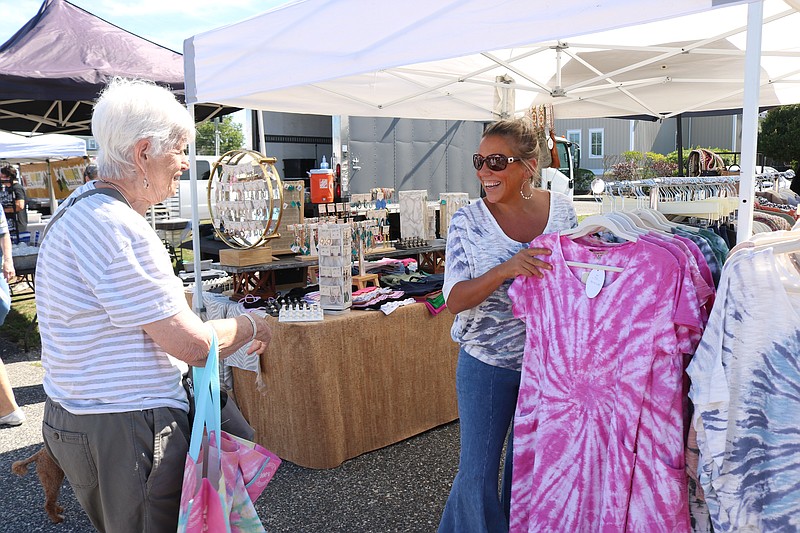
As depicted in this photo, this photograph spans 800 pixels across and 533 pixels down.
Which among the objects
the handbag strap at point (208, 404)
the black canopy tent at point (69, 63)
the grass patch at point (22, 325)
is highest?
the black canopy tent at point (69, 63)

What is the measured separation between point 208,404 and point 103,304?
37 cm

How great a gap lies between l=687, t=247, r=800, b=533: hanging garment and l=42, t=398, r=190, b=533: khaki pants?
134cm

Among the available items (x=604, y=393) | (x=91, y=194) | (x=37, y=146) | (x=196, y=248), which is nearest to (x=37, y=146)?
(x=37, y=146)

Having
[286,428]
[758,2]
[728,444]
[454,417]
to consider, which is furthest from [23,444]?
[758,2]

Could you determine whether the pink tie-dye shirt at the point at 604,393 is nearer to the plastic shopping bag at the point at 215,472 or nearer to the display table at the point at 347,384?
the plastic shopping bag at the point at 215,472

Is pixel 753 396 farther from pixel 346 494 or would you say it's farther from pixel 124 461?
pixel 346 494

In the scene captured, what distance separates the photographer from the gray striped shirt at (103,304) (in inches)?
61.0

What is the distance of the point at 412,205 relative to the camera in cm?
458

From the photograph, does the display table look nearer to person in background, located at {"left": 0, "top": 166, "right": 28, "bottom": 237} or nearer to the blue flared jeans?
the blue flared jeans

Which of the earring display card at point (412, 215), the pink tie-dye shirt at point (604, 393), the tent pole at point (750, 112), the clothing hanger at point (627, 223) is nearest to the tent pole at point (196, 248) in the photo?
the earring display card at point (412, 215)

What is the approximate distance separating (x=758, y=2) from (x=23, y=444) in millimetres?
4324

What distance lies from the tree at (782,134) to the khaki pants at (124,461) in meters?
21.6

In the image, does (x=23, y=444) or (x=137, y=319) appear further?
(x=23, y=444)

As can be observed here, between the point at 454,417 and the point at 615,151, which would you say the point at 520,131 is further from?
the point at 615,151
